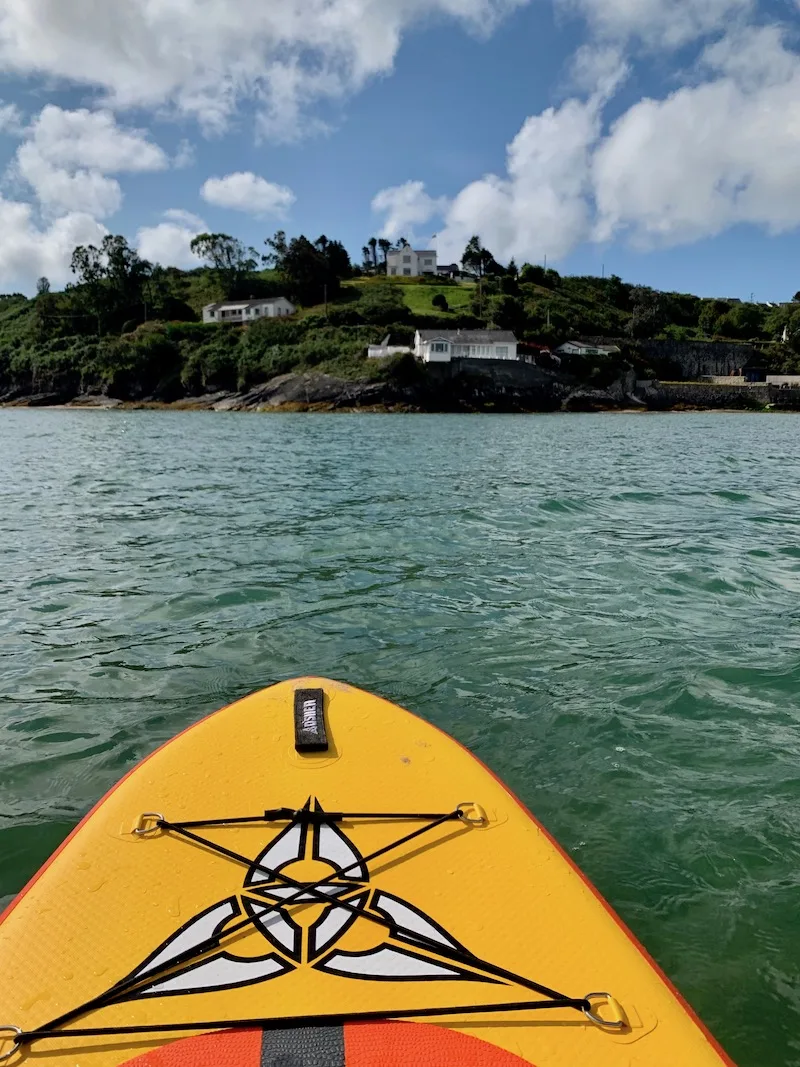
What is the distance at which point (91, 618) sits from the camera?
8445mm

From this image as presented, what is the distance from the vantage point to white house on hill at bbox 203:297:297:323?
318 ft

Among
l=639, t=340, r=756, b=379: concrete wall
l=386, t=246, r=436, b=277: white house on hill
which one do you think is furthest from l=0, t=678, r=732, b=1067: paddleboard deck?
l=386, t=246, r=436, b=277: white house on hill

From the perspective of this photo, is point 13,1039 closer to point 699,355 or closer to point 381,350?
point 381,350

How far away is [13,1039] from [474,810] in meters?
2.21

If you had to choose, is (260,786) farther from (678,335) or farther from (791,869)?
(678,335)

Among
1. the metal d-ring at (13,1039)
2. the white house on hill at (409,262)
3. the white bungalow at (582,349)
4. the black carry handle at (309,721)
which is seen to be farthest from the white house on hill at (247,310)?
the metal d-ring at (13,1039)

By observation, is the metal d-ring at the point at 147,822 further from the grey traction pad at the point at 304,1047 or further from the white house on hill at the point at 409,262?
the white house on hill at the point at 409,262

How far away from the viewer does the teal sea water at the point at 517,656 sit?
4.16m

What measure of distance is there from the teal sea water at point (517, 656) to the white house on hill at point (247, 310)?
85515 mm

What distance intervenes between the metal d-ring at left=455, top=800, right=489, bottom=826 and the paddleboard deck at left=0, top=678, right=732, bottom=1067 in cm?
1

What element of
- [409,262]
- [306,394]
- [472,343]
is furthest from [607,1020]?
[409,262]

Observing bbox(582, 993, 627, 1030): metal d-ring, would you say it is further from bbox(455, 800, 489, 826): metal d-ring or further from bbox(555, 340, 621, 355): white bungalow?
bbox(555, 340, 621, 355): white bungalow

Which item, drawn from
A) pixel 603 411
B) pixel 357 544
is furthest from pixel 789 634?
pixel 603 411

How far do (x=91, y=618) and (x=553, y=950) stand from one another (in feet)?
23.7
